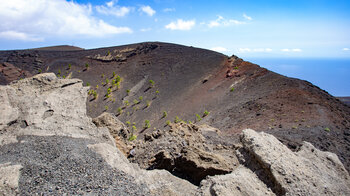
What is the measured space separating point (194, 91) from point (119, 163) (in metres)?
20.1

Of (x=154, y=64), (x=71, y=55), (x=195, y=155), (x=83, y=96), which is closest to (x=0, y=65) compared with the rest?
(x=71, y=55)

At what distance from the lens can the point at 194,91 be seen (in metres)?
25.0

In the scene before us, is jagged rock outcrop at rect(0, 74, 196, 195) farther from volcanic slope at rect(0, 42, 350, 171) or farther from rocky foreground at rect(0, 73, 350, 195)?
volcanic slope at rect(0, 42, 350, 171)

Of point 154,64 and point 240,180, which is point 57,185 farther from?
point 154,64

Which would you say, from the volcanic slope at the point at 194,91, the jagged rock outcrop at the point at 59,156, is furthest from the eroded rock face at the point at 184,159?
the volcanic slope at the point at 194,91

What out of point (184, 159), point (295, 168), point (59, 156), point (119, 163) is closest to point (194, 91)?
point (184, 159)

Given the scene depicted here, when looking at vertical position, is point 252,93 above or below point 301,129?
above

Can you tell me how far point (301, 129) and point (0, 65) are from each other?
40.1 m

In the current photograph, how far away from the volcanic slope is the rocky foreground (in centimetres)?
473

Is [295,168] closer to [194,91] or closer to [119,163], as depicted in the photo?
[119,163]

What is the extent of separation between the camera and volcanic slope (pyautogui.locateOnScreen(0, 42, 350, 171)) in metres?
12.4

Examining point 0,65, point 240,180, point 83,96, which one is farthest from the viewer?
point 0,65

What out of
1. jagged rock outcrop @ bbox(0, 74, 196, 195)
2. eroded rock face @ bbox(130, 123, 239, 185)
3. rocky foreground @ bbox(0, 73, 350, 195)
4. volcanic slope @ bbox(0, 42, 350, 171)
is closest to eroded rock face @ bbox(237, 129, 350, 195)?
rocky foreground @ bbox(0, 73, 350, 195)

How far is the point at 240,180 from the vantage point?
16.2 feet
